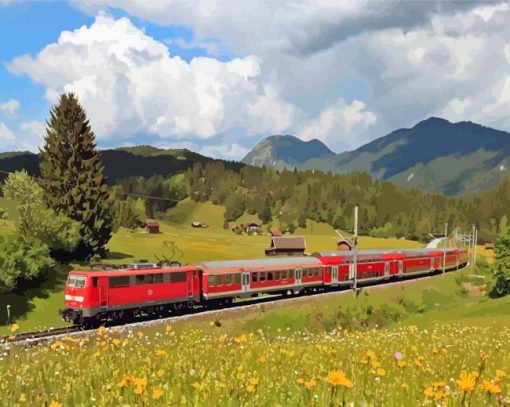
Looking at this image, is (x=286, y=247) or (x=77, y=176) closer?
(x=77, y=176)

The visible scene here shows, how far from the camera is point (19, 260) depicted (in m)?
50.9

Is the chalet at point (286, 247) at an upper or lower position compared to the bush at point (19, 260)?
lower

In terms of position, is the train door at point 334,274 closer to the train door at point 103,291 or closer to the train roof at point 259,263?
the train roof at point 259,263

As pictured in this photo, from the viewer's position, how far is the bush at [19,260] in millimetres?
48812

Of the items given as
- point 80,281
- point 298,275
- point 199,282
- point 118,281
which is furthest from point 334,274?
point 80,281

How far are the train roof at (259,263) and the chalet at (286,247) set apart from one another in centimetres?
6949

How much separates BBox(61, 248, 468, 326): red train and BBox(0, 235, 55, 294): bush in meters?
17.6

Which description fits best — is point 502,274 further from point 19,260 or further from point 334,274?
point 19,260

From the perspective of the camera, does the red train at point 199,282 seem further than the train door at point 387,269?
No

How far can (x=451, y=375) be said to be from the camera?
7.30 metres

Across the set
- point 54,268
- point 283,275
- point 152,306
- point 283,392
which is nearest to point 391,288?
point 283,275

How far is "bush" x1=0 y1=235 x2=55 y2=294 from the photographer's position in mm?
48812

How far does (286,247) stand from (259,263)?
79629 millimetres

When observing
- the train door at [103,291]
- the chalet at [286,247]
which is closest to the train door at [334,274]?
the train door at [103,291]
